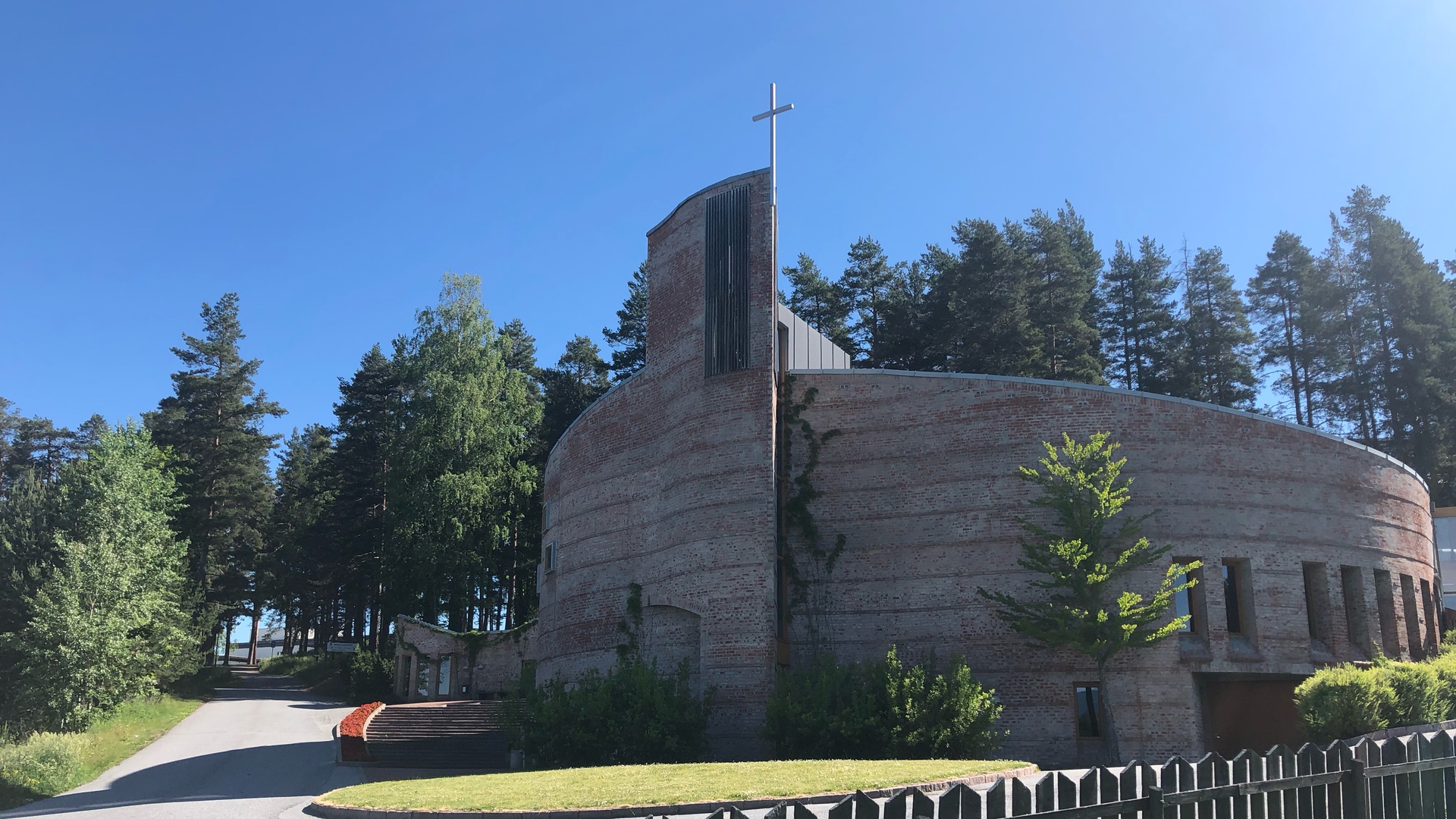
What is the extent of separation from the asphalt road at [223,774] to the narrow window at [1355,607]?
23654 mm

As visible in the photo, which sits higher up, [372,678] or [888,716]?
[888,716]

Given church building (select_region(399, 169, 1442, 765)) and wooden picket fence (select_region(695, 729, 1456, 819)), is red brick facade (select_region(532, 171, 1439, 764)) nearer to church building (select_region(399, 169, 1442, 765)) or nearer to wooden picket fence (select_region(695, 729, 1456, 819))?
church building (select_region(399, 169, 1442, 765))

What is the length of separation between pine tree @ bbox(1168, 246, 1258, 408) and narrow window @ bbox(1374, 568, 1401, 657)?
81.9 feet

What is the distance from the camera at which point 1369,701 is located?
17625mm

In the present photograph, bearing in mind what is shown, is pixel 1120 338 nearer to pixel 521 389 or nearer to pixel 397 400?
pixel 521 389

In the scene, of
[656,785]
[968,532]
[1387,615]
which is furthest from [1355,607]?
[656,785]

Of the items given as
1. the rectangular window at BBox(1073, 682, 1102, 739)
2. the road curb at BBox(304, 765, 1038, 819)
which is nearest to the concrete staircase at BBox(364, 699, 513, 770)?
the road curb at BBox(304, 765, 1038, 819)

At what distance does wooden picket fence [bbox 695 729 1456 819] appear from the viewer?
16.9 feet

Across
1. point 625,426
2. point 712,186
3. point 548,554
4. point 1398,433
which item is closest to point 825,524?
point 625,426

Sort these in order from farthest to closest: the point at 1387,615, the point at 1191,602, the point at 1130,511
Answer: the point at 1387,615, the point at 1191,602, the point at 1130,511

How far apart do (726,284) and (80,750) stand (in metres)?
21.2

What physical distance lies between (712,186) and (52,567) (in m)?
29.2

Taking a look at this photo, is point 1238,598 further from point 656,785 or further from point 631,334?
point 631,334

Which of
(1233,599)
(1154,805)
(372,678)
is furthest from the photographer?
(372,678)
